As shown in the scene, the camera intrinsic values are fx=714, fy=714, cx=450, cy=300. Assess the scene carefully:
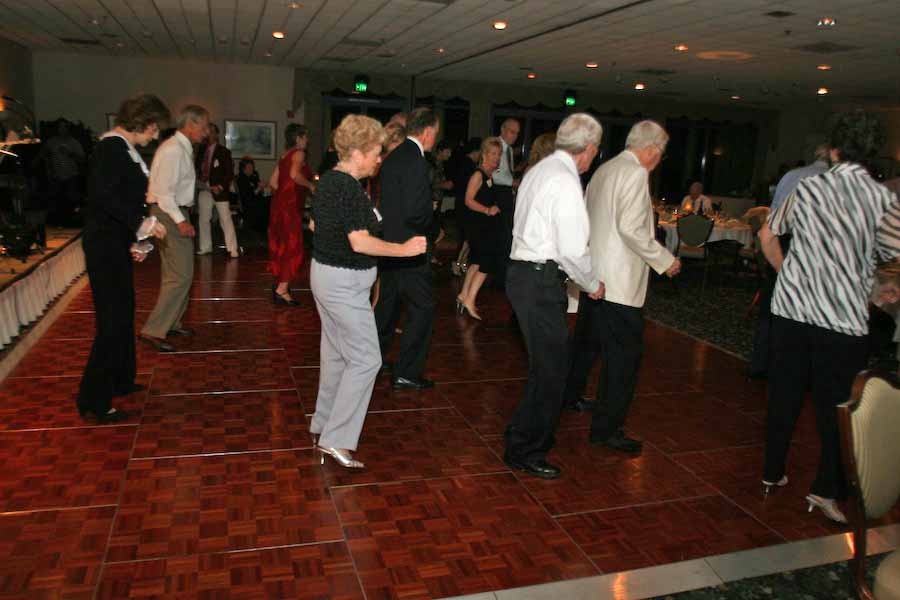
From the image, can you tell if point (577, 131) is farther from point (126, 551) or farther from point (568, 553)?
point (126, 551)

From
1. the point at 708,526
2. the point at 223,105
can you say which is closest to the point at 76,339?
the point at 708,526

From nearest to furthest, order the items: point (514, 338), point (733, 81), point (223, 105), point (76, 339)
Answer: point (76, 339), point (514, 338), point (733, 81), point (223, 105)

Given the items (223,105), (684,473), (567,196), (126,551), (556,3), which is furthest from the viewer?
(223,105)

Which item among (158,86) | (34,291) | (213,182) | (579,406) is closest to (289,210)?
→ (34,291)

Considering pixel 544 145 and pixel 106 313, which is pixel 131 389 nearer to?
pixel 106 313

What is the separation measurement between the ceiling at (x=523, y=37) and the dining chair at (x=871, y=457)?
5855 millimetres

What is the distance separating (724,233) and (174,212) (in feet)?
23.8

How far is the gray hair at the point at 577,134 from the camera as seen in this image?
302 centimetres

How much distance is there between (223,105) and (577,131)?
13.6 meters

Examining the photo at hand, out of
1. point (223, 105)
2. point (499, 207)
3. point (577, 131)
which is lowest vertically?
point (499, 207)

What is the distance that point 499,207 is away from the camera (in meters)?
5.99

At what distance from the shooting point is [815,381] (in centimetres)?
295

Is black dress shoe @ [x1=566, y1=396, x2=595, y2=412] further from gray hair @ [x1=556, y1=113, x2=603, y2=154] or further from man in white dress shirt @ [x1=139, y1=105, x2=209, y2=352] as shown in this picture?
man in white dress shirt @ [x1=139, y1=105, x2=209, y2=352]

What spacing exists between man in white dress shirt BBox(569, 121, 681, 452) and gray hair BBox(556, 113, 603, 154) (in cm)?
28
